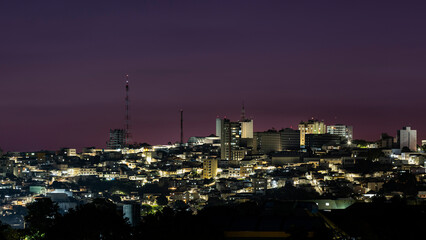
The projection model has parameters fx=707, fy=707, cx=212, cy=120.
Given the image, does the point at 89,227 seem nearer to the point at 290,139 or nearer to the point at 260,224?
the point at 260,224

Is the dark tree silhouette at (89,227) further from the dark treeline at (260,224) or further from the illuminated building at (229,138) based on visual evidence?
the illuminated building at (229,138)

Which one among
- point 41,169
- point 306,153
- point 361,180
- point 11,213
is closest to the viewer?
point 361,180

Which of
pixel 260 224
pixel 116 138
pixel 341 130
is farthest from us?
pixel 116 138

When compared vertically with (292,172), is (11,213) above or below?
below

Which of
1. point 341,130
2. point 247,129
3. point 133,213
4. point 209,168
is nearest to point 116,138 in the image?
point 247,129

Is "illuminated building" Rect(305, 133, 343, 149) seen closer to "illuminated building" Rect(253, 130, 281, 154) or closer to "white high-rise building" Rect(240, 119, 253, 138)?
"illuminated building" Rect(253, 130, 281, 154)

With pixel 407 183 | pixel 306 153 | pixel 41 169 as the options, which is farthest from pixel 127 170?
pixel 407 183

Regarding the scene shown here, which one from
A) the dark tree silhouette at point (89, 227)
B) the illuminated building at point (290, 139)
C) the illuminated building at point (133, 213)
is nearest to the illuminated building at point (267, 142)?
the illuminated building at point (290, 139)

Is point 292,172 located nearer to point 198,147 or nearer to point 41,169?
point 198,147
